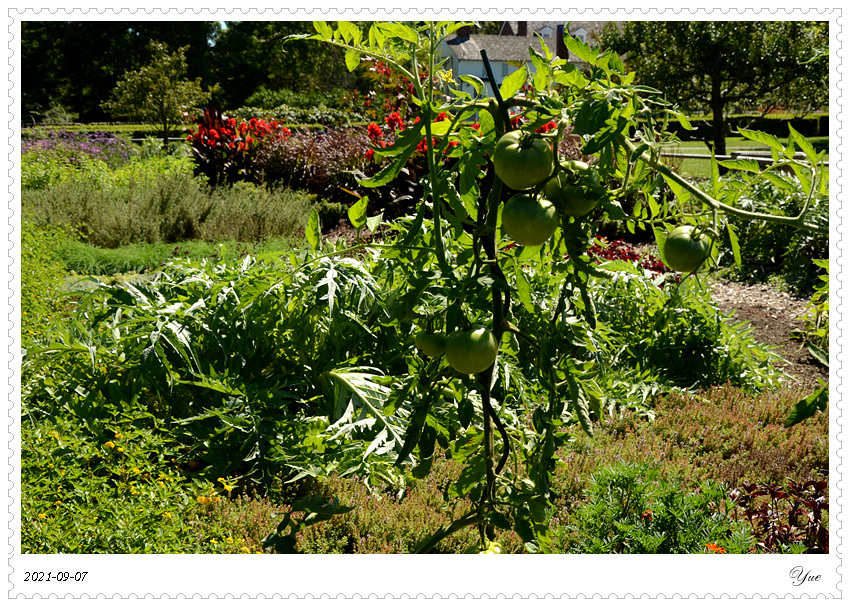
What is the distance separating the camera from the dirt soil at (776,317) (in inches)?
178

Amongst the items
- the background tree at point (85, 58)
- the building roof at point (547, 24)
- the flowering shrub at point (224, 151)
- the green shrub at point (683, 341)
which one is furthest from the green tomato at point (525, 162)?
the building roof at point (547, 24)

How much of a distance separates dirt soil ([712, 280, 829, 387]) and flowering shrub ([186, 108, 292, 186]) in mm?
6873

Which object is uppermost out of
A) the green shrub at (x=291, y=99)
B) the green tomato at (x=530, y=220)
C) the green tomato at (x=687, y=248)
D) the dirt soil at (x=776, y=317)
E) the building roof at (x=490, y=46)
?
the building roof at (x=490, y=46)

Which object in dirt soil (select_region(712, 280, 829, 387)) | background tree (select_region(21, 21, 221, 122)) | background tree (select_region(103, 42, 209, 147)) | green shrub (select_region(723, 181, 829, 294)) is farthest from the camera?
background tree (select_region(21, 21, 221, 122))

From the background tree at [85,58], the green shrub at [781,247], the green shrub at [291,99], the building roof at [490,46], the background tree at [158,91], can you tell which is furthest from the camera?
the building roof at [490,46]

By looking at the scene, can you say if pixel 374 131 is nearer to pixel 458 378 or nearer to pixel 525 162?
pixel 458 378

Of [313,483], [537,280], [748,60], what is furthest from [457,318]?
Answer: [748,60]

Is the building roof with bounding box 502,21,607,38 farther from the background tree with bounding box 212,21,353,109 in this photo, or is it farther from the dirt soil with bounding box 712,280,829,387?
the dirt soil with bounding box 712,280,829,387

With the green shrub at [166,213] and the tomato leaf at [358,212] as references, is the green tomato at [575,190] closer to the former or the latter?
the tomato leaf at [358,212]

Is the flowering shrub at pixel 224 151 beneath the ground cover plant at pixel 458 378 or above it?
above

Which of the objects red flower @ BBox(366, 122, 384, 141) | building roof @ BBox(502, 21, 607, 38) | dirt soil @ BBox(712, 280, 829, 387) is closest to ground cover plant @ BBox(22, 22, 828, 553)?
dirt soil @ BBox(712, 280, 829, 387)

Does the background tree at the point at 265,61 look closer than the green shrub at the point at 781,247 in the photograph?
No

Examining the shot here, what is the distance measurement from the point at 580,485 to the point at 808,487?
863mm

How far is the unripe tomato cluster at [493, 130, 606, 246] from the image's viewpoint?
110 cm
